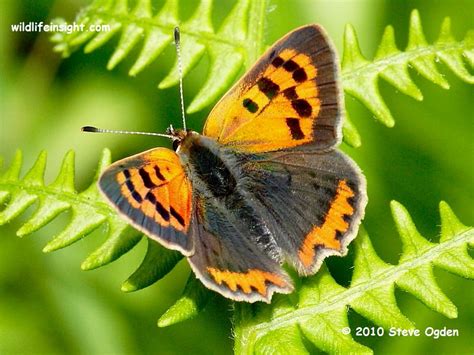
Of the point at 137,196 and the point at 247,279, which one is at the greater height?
the point at 137,196

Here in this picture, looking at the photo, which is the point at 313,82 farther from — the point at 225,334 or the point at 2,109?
the point at 2,109

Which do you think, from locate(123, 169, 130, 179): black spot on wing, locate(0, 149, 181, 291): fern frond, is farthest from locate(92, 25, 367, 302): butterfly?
locate(0, 149, 181, 291): fern frond

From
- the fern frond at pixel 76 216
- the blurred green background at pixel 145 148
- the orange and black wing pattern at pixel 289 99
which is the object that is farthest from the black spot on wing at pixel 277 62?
the blurred green background at pixel 145 148

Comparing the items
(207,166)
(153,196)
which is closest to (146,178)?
(153,196)

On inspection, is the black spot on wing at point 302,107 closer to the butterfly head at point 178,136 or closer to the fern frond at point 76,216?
the butterfly head at point 178,136

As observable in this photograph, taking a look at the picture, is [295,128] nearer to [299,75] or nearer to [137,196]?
[299,75]

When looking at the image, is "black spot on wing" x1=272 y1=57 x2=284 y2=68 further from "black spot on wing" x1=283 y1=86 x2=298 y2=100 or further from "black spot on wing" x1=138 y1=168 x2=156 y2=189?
"black spot on wing" x1=138 y1=168 x2=156 y2=189
